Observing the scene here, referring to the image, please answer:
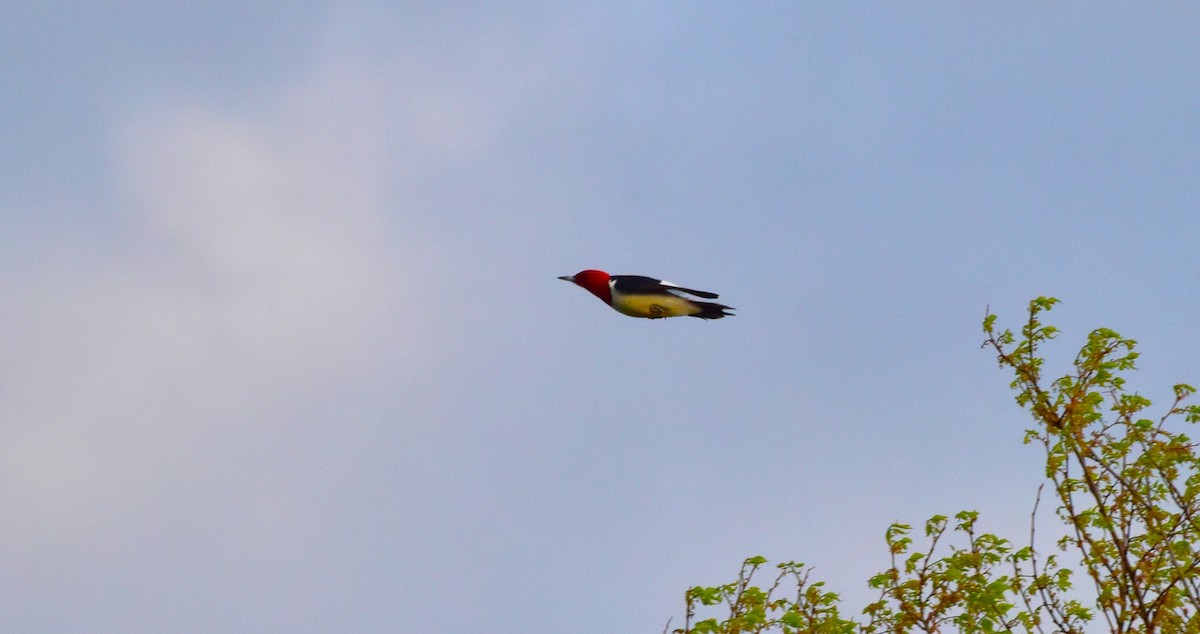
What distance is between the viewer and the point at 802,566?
11469 mm

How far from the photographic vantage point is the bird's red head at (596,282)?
12328 mm

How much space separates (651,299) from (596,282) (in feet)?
2.25

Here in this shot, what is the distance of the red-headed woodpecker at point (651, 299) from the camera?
12070 mm

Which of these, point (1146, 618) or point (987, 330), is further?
point (987, 330)

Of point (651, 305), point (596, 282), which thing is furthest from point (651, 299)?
point (596, 282)

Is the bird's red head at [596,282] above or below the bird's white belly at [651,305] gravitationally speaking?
above

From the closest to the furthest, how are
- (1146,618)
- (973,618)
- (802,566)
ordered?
1. (1146,618)
2. (973,618)
3. (802,566)

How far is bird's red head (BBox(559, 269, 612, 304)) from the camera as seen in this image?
12.3 meters

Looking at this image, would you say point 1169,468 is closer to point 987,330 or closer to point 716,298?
point 987,330

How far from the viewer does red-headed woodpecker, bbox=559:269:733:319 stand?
39.6 feet

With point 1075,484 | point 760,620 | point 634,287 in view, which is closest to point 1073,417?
point 1075,484

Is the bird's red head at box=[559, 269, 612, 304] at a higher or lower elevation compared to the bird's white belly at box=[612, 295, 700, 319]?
higher

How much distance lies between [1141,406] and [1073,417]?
2.52ft

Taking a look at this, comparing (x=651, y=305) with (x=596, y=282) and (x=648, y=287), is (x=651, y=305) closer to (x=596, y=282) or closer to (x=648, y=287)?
(x=648, y=287)
